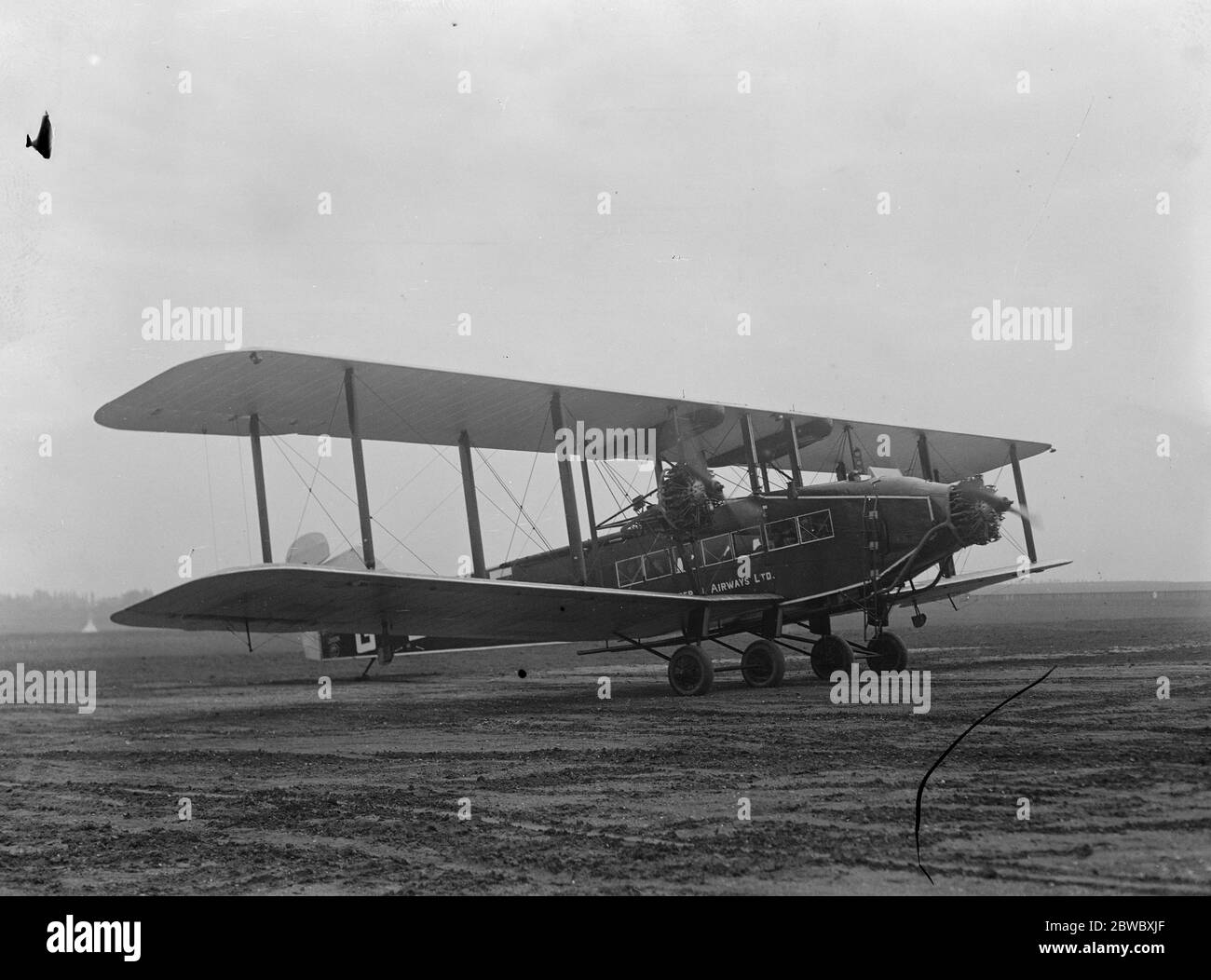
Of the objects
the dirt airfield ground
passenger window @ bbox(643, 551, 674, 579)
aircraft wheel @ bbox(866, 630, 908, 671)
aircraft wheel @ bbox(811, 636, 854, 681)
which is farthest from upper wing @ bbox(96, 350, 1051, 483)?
the dirt airfield ground

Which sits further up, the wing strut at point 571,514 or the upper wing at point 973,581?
the wing strut at point 571,514

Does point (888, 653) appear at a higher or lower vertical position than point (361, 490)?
lower

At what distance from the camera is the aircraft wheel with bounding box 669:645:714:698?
1153 cm

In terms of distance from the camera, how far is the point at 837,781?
5895 mm

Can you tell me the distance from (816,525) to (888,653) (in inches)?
88.7

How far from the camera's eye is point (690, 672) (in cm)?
1166

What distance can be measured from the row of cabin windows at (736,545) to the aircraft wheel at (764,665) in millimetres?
1251

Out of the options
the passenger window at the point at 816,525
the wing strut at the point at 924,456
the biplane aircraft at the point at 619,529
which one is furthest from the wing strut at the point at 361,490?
the wing strut at the point at 924,456

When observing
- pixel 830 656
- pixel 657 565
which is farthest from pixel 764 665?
pixel 657 565

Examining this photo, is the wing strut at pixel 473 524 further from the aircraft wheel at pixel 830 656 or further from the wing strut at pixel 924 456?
the wing strut at pixel 924 456

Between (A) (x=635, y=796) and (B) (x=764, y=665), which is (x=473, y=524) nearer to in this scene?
(B) (x=764, y=665)

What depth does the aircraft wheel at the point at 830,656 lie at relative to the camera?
42.2ft
